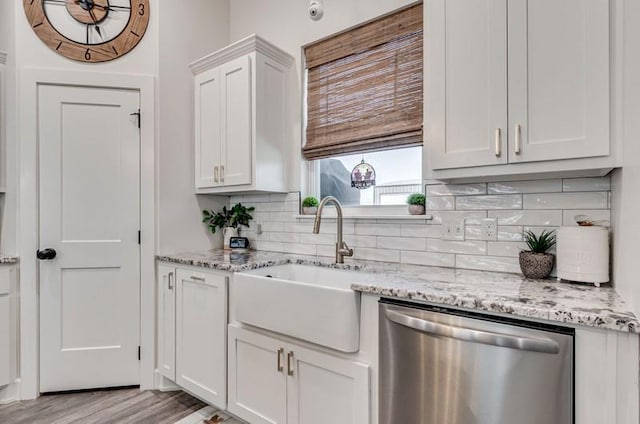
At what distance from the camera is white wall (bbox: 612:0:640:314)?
1034 millimetres

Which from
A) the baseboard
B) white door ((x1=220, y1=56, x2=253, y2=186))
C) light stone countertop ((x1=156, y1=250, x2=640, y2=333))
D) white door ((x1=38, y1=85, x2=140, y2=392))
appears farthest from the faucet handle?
the baseboard

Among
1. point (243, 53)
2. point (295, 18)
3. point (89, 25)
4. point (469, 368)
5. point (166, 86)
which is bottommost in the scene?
point (469, 368)

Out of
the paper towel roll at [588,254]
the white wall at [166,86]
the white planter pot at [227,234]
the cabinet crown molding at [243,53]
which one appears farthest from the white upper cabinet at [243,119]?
the paper towel roll at [588,254]

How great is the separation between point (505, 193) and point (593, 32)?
2.36 feet

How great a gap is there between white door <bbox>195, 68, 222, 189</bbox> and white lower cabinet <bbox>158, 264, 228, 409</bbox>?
0.70 meters

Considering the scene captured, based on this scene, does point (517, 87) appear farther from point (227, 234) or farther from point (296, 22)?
point (227, 234)

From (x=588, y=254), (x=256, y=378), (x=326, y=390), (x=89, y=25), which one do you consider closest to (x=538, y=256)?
(x=588, y=254)

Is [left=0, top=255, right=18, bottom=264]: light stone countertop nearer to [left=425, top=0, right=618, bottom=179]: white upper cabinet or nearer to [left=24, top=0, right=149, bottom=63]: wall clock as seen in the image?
[left=24, top=0, right=149, bottom=63]: wall clock

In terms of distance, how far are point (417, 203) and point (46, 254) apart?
7.81 feet

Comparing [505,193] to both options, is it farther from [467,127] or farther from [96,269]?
[96,269]

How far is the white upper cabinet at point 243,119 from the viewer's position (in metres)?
2.28

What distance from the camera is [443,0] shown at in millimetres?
1562

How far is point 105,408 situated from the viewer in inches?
86.4

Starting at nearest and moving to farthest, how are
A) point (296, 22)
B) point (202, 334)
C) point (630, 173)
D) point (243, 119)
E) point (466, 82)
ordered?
point (630, 173) → point (466, 82) → point (202, 334) → point (243, 119) → point (296, 22)
